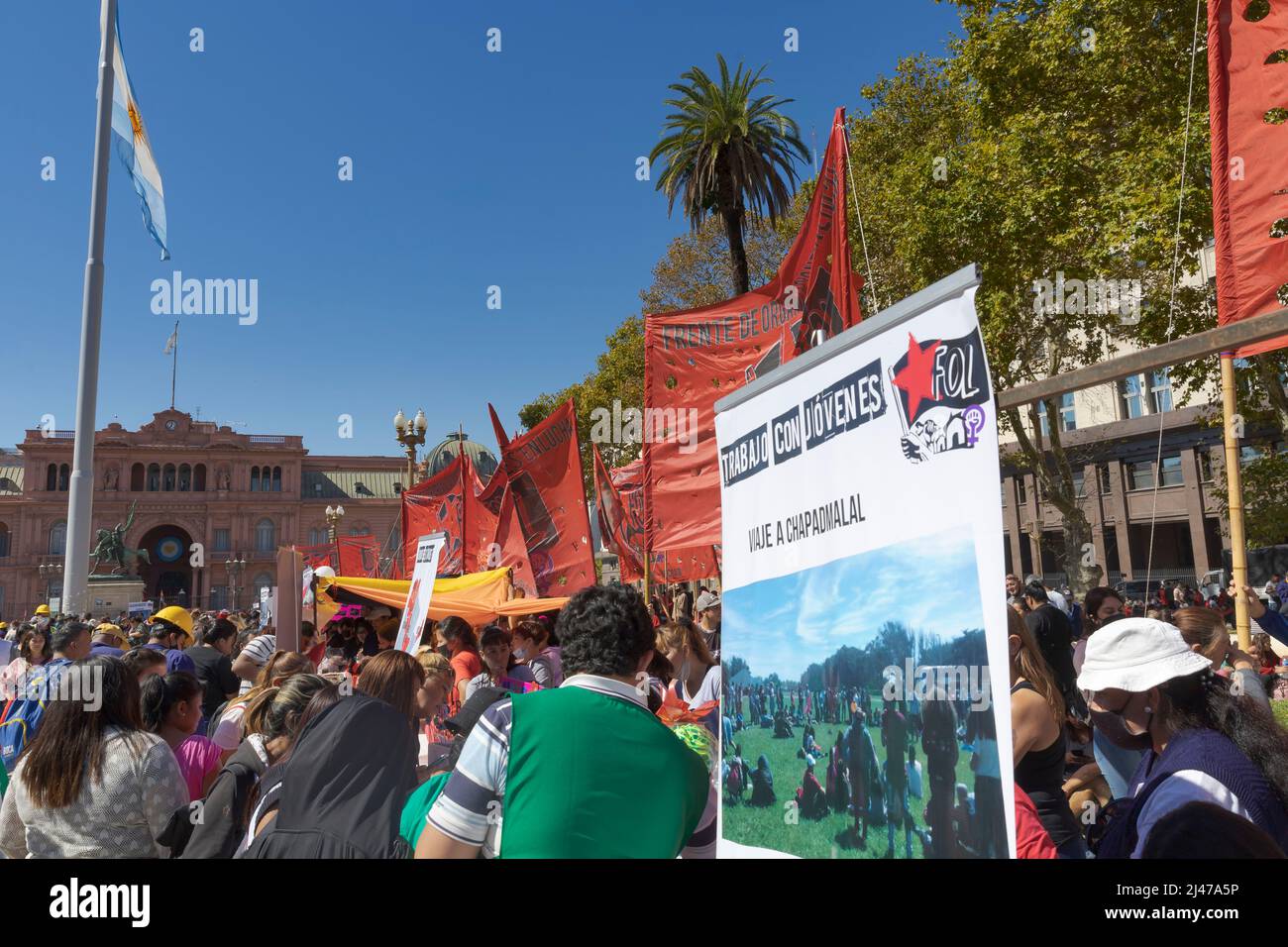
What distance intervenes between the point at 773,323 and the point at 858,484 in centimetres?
547

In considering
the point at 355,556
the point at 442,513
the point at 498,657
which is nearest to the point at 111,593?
the point at 355,556

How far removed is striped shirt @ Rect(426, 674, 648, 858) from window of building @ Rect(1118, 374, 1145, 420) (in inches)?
1747

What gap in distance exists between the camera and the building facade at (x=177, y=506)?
7975 centimetres

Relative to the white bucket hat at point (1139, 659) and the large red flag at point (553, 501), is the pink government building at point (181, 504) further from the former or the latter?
the white bucket hat at point (1139, 659)

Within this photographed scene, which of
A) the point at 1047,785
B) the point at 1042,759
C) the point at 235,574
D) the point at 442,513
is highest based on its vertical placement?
the point at 235,574

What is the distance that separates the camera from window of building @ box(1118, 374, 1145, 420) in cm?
4134

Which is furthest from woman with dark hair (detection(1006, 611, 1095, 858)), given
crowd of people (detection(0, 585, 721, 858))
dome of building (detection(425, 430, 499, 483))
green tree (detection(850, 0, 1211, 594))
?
dome of building (detection(425, 430, 499, 483))

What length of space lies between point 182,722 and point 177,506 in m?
90.0

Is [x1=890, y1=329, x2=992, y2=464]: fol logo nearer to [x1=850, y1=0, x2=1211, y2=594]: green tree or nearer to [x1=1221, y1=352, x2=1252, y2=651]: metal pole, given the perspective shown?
[x1=1221, y1=352, x2=1252, y2=651]: metal pole

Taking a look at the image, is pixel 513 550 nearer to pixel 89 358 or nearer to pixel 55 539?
pixel 89 358

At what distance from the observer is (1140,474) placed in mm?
41812

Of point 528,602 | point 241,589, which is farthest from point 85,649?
point 241,589

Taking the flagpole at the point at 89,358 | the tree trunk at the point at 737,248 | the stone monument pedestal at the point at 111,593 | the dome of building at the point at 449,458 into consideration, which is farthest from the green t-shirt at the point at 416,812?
the dome of building at the point at 449,458
